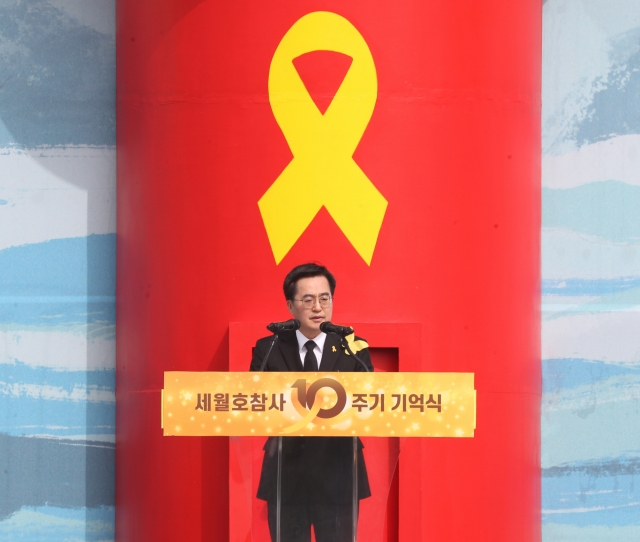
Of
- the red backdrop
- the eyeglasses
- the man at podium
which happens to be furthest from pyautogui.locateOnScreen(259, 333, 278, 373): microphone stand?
the red backdrop

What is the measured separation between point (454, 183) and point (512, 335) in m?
0.65

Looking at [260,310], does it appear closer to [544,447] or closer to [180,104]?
[180,104]

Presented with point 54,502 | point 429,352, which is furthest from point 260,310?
point 54,502

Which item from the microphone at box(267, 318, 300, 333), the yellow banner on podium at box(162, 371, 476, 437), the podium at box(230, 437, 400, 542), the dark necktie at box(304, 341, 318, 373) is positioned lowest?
the podium at box(230, 437, 400, 542)

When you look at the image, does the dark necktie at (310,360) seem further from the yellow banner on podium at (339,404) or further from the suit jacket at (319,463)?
the yellow banner on podium at (339,404)

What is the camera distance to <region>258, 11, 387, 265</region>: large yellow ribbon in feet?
13.5

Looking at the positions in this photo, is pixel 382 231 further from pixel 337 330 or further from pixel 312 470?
pixel 312 470

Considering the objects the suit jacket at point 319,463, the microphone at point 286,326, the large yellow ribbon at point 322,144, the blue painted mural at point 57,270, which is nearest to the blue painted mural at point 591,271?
the large yellow ribbon at point 322,144

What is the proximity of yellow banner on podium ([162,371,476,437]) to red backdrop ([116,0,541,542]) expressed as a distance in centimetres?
81

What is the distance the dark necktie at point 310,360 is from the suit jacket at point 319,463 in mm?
18

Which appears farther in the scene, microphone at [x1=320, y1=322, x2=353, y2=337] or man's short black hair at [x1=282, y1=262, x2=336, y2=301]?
man's short black hair at [x1=282, y1=262, x2=336, y2=301]

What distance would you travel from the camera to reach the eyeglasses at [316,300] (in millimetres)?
3652

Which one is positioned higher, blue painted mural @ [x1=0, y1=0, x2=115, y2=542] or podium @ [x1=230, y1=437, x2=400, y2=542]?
blue painted mural @ [x1=0, y1=0, x2=115, y2=542]

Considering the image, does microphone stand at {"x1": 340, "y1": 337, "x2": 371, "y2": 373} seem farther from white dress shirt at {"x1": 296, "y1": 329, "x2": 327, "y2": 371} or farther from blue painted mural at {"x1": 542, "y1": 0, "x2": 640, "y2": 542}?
blue painted mural at {"x1": 542, "y1": 0, "x2": 640, "y2": 542}
